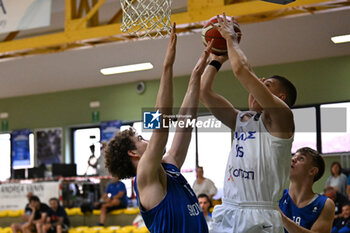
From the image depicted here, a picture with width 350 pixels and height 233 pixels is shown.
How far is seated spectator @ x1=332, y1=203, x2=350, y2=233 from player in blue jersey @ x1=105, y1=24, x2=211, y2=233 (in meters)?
6.65

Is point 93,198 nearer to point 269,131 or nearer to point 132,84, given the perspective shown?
point 132,84

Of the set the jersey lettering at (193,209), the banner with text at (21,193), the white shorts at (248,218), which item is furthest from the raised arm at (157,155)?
the banner with text at (21,193)

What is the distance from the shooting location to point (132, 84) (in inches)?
652

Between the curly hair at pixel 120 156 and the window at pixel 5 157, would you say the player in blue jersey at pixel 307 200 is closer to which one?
the curly hair at pixel 120 156

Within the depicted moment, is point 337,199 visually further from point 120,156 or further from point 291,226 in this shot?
point 120,156

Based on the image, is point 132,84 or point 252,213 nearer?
point 252,213

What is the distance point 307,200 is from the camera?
4.52 metres

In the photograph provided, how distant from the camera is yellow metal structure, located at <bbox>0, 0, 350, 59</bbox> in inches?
338

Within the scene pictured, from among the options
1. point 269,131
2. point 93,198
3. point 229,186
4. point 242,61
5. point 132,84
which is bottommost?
point 93,198

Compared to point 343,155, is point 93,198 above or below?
below

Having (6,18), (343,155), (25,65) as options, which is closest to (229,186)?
(6,18)

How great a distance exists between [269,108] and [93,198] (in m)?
10.9

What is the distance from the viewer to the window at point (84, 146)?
1698cm

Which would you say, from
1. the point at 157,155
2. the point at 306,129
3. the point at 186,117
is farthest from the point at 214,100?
the point at 306,129
